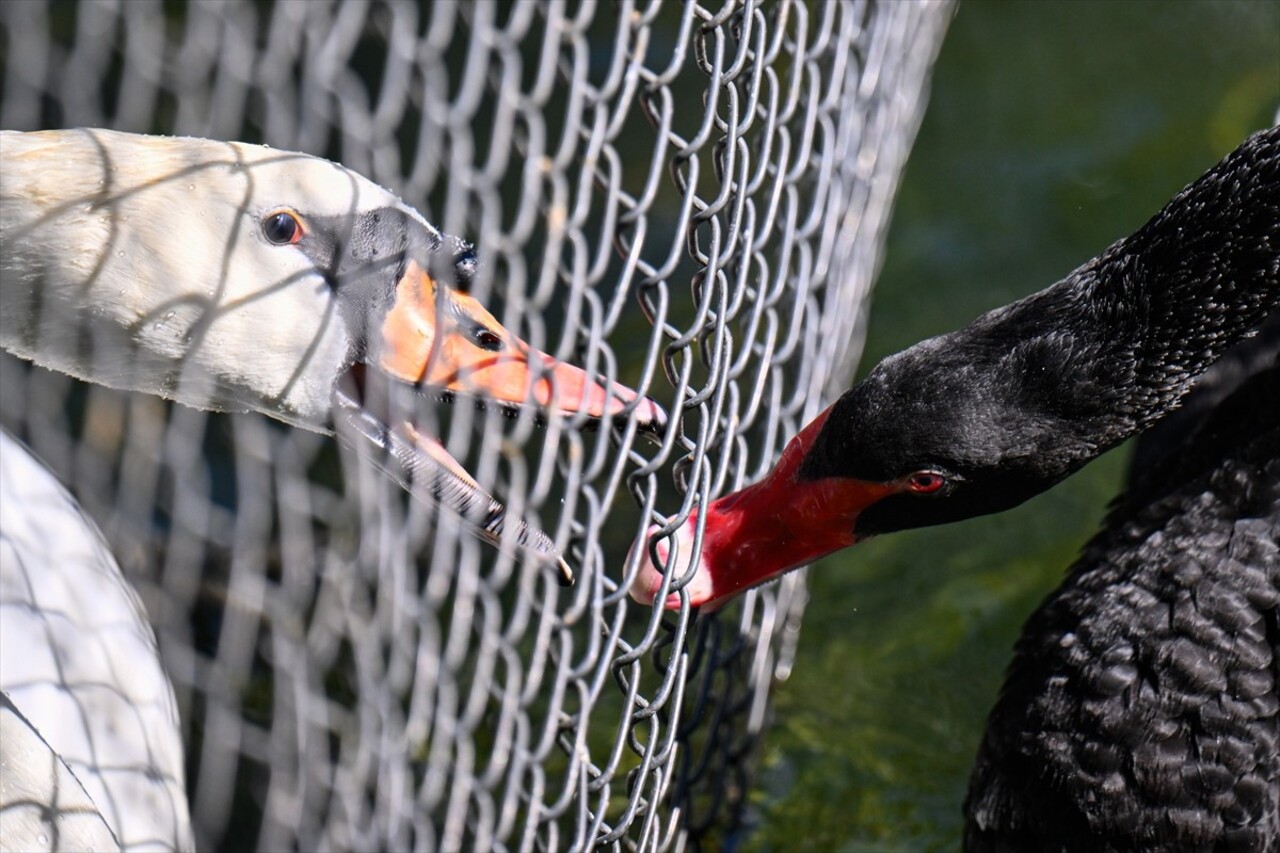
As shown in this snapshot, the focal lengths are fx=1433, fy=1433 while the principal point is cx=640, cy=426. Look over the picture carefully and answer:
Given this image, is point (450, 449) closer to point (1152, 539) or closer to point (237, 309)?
point (237, 309)

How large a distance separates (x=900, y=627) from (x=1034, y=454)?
135 cm

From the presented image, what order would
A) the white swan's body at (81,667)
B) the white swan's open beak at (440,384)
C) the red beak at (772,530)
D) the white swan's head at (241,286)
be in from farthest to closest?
the red beak at (772,530), the white swan's body at (81,667), the white swan's open beak at (440,384), the white swan's head at (241,286)

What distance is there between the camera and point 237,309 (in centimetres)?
194

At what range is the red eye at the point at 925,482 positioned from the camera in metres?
2.22

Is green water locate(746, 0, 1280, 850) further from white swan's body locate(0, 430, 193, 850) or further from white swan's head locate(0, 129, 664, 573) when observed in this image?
white swan's head locate(0, 129, 664, 573)

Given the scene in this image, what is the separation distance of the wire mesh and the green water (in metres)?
0.19

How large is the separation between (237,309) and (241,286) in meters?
0.03

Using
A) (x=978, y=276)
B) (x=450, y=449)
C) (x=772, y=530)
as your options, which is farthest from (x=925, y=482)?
(x=978, y=276)

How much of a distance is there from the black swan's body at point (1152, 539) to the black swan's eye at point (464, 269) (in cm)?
48

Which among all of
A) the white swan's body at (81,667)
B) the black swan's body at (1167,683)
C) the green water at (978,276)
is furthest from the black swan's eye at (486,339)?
the green water at (978,276)

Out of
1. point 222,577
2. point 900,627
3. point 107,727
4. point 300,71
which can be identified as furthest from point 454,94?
point 107,727

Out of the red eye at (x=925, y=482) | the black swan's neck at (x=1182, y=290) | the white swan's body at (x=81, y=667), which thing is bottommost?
the white swan's body at (x=81, y=667)

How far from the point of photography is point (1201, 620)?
2287mm

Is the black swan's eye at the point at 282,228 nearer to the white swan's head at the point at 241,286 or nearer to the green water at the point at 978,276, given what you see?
the white swan's head at the point at 241,286
